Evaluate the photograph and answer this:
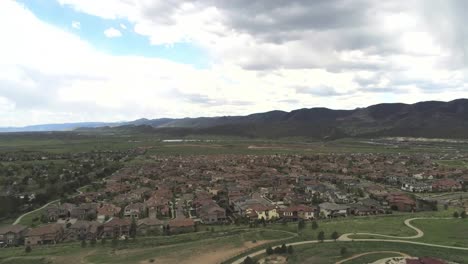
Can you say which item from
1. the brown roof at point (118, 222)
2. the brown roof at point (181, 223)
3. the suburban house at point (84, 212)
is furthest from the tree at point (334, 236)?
the suburban house at point (84, 212)

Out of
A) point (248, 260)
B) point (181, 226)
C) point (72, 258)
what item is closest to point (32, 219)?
point (72, 258)

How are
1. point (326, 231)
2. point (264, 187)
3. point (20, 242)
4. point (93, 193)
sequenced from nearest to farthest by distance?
point (326, 231) → point (20, 242) → point (93, 193) → point (264, 187)

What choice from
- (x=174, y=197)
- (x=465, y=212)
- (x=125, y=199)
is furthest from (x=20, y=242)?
(x=465, y=212)

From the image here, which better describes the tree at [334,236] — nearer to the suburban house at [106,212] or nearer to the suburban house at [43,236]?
the suburban house at [43,236]

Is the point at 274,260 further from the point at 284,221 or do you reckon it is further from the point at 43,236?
the point at 43,236

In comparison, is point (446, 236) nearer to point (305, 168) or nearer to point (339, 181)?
point (339, 181)
